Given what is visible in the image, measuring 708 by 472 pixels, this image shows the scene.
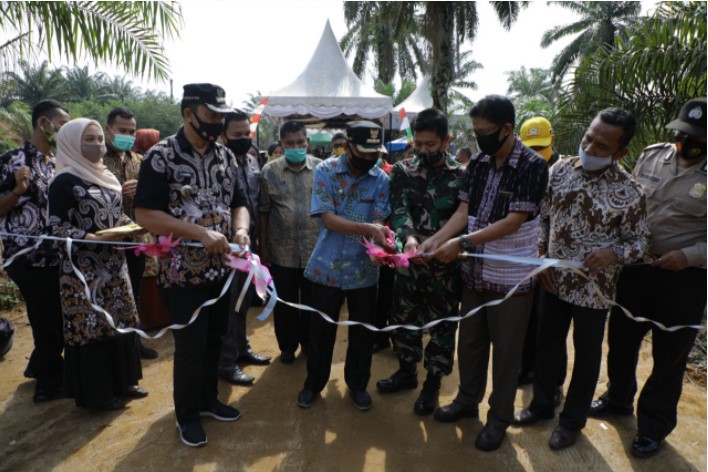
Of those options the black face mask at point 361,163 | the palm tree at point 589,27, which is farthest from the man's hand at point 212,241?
the palm tree at point 589,27

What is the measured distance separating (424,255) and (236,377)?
1978 mm

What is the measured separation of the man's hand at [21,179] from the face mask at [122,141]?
3.14ft

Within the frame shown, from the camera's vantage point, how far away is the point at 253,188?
4070 millimetres

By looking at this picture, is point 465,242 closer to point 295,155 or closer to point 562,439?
point 562,439

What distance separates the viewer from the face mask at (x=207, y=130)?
270 cm

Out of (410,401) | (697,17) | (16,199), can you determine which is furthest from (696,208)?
(16,199)

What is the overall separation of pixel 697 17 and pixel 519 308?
386cm

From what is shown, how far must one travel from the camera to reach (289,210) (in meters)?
4.02

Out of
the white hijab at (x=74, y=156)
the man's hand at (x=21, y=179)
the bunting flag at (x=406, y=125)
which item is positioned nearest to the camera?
the white hijab at (x=74, y=156)

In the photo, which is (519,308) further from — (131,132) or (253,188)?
(131,132)

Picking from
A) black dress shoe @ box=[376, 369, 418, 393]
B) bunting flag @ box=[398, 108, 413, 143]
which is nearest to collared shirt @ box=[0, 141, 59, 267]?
black dress shoe @ box=[376, 369, 418, 393]

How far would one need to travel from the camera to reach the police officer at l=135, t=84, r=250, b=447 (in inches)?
103

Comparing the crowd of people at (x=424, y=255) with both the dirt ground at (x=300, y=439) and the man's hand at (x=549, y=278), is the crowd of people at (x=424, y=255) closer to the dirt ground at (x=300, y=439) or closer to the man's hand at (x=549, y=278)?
the man's hand at (x=549, y=278)

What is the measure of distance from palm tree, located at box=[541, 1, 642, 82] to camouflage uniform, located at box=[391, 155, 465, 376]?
2952 cm
